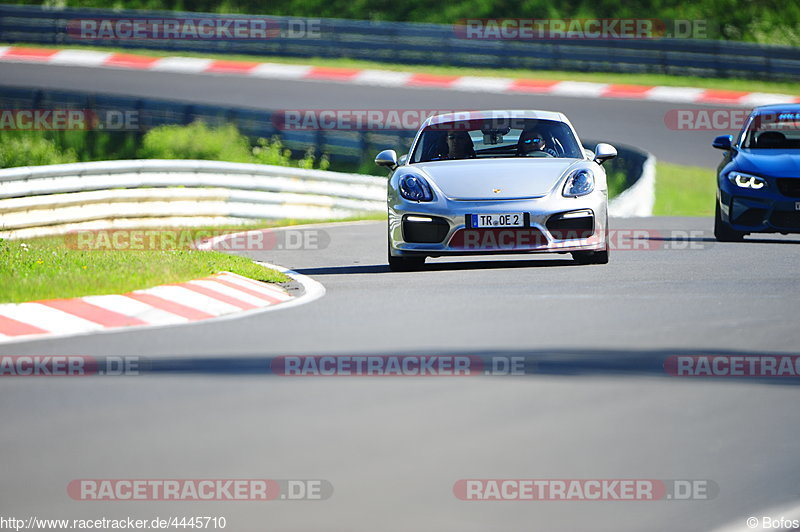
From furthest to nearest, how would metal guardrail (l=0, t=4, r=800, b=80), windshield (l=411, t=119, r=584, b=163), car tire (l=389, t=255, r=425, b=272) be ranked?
metal guardrail (l=0, t=4, r=800, b=80) → windshield (l=411, t=119, r=584, b=163) → car tire (l=389, t=255, r=425, b=272)

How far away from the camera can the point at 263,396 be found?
254 inches

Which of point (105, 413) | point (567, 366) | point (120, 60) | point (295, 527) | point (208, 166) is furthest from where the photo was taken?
point (120, 60)

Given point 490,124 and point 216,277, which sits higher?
point 490,124

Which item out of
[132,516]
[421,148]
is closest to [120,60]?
[421,148]

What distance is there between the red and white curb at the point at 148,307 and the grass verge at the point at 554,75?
22213 millimetres

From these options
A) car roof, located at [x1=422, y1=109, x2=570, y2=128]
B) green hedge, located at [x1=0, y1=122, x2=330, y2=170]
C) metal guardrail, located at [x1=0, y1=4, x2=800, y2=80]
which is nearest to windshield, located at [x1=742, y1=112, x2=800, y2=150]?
car roof, located at [x1=422, y1=109, x2=570, y2=128]

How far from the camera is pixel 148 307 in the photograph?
9586 mm

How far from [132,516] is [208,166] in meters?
14.5

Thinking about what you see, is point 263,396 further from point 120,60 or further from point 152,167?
point 120,60

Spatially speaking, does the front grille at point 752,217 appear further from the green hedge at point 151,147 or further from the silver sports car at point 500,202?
the green hedge at point 151,147

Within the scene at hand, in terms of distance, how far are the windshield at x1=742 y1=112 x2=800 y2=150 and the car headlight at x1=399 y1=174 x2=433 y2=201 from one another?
4.56 metres

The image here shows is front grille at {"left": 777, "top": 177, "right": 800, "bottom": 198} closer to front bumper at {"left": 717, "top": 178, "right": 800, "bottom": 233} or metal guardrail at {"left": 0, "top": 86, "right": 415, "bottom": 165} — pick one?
front bumper at {"left": 717, "top": 178, "right": 800, "bottom": 233}

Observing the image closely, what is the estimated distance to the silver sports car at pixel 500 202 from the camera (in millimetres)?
11391

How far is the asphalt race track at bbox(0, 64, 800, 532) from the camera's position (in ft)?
16.0
